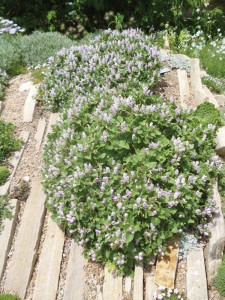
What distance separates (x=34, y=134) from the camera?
5730 millimetres

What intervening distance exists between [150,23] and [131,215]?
609 centimetres

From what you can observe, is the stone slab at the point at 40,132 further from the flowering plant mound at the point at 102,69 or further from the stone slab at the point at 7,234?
the stone slab at the point at 7,234

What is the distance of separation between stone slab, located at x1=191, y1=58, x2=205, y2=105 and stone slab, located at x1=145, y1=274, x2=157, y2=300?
2.78 metres

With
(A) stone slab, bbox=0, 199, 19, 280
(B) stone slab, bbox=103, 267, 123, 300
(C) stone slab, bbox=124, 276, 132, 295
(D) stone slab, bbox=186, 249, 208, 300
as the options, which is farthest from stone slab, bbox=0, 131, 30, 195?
(D) stone slab, bbox=186, 249, 208, 300

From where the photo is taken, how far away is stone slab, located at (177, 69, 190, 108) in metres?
5.78

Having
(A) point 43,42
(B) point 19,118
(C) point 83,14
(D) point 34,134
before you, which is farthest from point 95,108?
(C) point 83,14

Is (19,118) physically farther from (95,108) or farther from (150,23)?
(150,23)

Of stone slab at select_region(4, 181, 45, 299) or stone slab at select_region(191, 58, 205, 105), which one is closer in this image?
stone slab at select_region(4, 181, 45, 299)

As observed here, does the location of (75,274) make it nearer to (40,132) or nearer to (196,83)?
(40,132)

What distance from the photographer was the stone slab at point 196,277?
374 cm

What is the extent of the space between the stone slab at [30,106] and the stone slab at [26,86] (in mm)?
187

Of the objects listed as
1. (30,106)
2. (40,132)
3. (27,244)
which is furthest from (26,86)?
(27,244)

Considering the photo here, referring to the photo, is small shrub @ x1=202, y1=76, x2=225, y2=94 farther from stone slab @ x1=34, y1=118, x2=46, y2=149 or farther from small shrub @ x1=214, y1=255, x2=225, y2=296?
small shrub @ x1=214, y1=255, x2=225, y2=296

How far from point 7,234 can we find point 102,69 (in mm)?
2695
